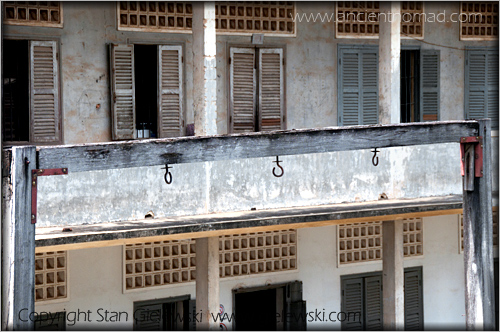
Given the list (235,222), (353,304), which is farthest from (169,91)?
(353,304)

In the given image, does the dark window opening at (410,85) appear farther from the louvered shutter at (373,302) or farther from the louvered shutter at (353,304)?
the louvered shutter at (353,304)

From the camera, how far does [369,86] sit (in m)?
11.8

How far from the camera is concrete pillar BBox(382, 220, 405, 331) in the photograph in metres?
10.8

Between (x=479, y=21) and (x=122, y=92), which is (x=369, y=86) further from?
(x=122, y=92)

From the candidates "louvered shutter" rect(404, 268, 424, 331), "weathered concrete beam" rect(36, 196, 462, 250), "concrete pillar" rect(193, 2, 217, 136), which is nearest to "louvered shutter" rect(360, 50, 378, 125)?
"weathered concrete beam" rect(36, 196, 462, 250)

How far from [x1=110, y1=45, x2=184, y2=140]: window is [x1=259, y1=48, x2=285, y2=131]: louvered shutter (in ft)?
3.95

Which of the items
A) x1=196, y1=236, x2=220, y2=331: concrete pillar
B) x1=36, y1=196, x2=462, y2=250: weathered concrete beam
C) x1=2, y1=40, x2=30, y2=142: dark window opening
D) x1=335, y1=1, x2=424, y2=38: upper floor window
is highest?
x1=335, y1=1, x2=424, y2=38: upper floor window

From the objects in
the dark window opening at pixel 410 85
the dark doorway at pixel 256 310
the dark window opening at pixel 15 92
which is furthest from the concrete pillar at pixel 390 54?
the dark window opening at pixel 15 92

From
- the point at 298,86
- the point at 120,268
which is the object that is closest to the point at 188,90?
the point at 298,86

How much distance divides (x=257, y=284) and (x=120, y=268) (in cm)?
209

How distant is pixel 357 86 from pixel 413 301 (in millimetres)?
3571

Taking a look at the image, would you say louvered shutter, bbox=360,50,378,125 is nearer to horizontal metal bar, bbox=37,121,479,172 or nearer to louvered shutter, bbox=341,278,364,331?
louvered shutter, bbox=341,278,364,331

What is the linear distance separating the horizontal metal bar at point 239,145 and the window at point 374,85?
16.7 feet

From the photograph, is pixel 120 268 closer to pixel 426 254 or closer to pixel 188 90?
pixel 188 90
